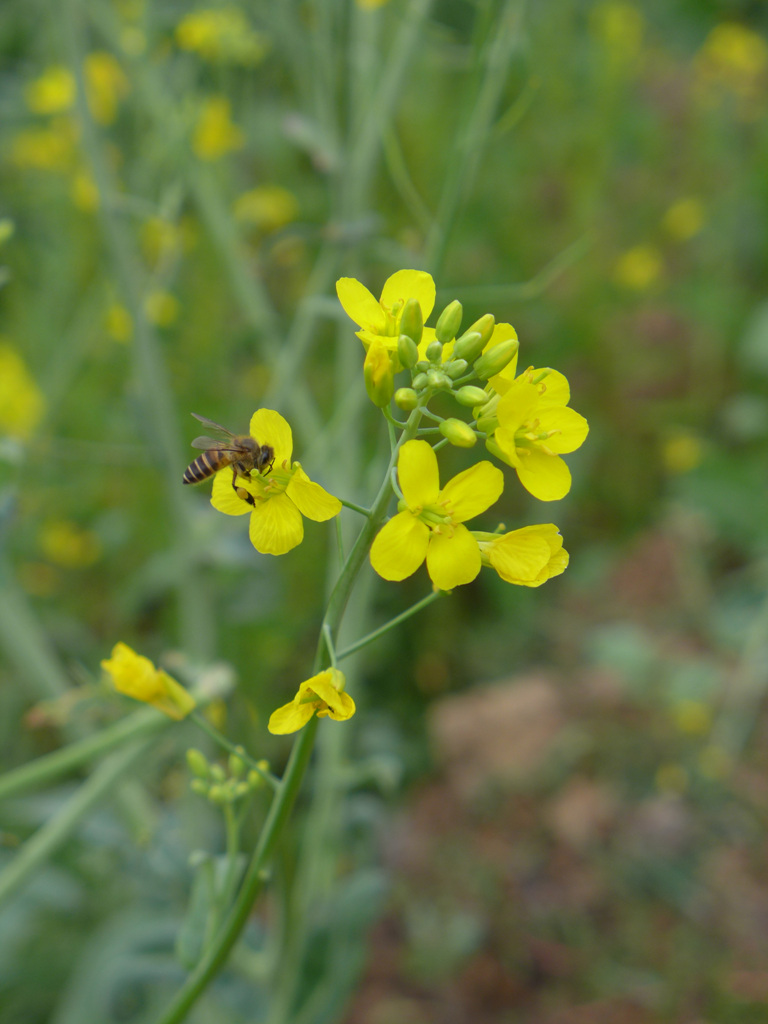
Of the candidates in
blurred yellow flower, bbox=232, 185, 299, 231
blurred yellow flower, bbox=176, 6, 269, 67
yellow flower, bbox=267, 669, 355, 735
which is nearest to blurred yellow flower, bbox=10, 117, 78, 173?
blurred yellow flower, bbox=232, 185, 299, 231

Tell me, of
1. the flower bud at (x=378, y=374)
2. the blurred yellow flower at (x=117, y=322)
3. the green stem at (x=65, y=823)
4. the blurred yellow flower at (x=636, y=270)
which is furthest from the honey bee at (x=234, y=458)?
the blurred yellow flower at (x=636, y=270)

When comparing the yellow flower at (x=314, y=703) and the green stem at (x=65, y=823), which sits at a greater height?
the yellow flower at (x=314, y=703)

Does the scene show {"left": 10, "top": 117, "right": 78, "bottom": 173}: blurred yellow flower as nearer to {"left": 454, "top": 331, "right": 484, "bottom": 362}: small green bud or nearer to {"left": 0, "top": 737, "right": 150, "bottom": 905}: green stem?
{"left": 0, "top": 737, "right": 150, "bottom": 905}: green stem

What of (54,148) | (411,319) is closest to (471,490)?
(411,319)

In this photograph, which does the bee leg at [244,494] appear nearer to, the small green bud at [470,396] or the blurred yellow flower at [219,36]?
the small green bud at [470,396]

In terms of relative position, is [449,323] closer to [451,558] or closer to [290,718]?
[451,558]
